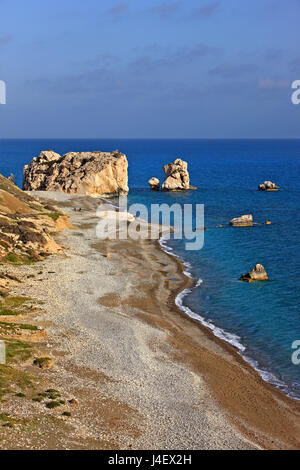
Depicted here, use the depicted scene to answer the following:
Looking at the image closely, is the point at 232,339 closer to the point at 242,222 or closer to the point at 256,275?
the point at 256,275

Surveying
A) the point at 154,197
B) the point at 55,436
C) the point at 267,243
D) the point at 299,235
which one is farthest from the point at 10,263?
the point at 154,197

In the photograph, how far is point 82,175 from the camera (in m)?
126

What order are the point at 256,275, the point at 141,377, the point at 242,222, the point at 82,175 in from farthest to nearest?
the point at 82,175, the point at 242,222, the point at 256,275, the point at 141,377

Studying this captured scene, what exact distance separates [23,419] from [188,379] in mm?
11705

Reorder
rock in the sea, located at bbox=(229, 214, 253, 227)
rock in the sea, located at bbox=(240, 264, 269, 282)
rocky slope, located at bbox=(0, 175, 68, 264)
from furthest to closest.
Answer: rock in the sea, located at bbox=(229, 214, 253, 227) < rocky slope, located at bbox=(0, 175, 68, 264) < rock in the sea, located at bbox=(240, 264, 269, 282)

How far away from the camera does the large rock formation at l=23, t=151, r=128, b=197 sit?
12512cm

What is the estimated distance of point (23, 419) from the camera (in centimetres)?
2636

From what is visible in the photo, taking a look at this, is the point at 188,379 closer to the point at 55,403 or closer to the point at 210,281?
the point at 55,403

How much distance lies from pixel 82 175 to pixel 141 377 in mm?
97125

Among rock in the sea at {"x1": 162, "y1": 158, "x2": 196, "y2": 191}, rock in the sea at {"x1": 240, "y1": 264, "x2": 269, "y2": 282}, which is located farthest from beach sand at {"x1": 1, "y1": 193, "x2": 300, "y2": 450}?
rock in the sea at {"x1": 162, "y1": 158, "x2": 196, "y2": 191}

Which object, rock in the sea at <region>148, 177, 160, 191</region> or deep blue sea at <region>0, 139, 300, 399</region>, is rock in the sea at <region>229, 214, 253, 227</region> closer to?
deep blue sea at <region>0, 139, 300, 399</region>

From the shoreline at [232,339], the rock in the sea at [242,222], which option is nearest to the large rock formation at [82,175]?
the rock in the sea at [242,222]

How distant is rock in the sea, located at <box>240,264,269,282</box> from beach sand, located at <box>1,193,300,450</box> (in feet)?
22.7

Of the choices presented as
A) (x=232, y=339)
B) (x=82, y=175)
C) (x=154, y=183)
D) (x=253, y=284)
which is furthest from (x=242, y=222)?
(x=154, y=183)
